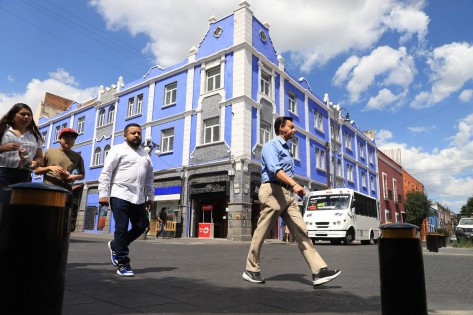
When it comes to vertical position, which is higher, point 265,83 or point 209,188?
point 265,83

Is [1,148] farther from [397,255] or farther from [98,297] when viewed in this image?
[397,255]

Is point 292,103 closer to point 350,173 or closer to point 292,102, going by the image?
point 292,102

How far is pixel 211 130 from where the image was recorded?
2052cm

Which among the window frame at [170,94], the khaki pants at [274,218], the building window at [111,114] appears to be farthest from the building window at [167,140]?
the khaki pants at [274,218]

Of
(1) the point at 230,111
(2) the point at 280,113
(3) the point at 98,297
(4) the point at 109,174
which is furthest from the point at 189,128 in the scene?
(3) the point at 98,297

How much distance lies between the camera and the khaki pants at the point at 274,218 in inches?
168

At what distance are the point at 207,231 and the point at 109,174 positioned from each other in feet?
49.8

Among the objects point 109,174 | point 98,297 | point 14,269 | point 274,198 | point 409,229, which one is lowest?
point 98,297

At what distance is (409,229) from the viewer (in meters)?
2.24

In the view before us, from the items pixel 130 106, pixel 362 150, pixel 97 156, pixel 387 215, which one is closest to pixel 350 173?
pixel 362 150

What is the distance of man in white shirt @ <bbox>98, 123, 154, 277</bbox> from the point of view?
14.8 feet

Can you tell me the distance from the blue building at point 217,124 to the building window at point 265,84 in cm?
6

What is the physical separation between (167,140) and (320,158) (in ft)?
37.7

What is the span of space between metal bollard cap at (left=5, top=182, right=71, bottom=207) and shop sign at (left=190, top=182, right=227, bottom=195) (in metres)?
17.4
